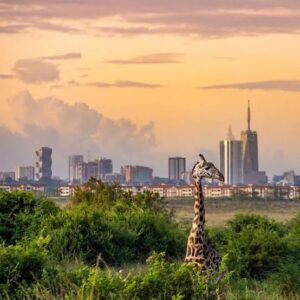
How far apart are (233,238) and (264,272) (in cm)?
263

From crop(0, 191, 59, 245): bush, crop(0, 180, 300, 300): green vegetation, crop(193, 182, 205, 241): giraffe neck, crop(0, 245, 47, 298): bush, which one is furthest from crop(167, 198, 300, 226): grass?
crop(0, 245, 47, 298): bush

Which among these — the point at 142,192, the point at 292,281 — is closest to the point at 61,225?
the point at 292,281

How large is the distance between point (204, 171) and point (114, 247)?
29.0 ft

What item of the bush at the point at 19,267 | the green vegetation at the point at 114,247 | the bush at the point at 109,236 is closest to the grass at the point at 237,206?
the green vegetation at the point at 114,247

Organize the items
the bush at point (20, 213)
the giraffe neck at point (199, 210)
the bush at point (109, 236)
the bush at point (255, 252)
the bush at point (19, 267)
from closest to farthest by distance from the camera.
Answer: the bush at point (19, 267), the giraffe neck at point (199, 210), the bush at point (255, 252), the bush at point (109, 236), the bush at point (20, 213)

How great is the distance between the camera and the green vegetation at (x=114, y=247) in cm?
1675

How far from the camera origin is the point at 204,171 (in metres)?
19.0

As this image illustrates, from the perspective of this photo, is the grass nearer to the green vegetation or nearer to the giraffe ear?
the green vegetation

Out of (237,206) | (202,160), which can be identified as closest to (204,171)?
(202,160)

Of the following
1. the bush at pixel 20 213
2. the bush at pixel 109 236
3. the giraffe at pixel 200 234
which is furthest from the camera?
the bush at pixel 20 213

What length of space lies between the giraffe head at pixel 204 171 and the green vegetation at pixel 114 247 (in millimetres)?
1726

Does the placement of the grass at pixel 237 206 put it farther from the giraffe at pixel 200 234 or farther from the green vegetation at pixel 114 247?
the giraffe at pixel 200 234

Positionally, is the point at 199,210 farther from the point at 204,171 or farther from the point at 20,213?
the point at 20,213

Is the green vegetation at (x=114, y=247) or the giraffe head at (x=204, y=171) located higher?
the giraffe head at (x=204, y=171)
